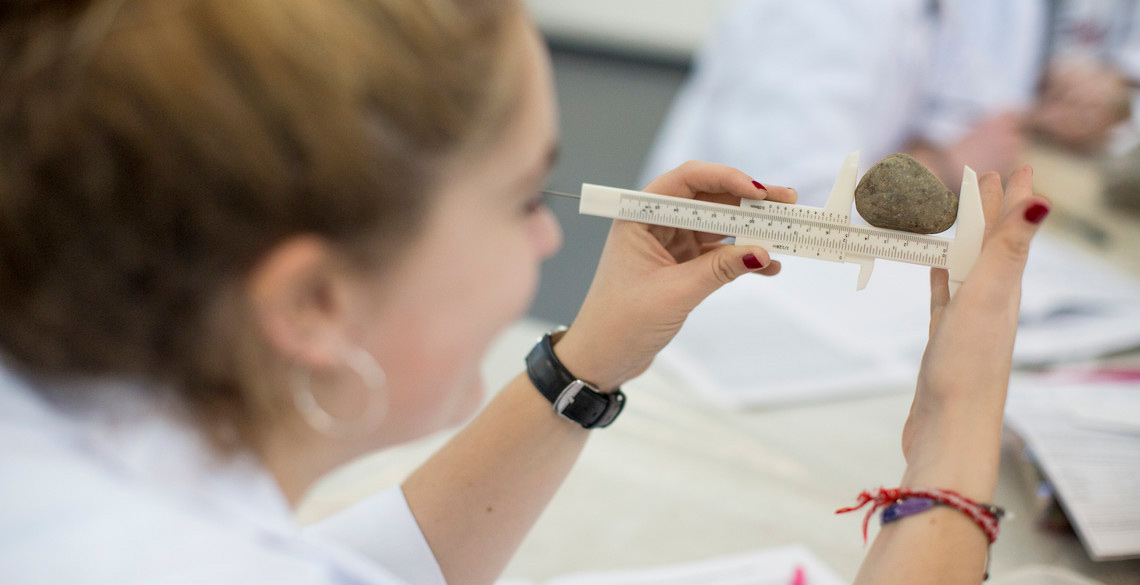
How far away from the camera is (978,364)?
24.3 inches

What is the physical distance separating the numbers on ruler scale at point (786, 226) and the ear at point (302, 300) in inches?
12.6

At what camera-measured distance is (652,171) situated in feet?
6.51

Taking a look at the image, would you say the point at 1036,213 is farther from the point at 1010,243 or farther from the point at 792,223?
the point at 792,223

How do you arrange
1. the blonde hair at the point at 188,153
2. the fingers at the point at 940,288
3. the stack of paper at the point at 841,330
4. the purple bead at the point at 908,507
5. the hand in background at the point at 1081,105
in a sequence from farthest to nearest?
the hand in background at the point at 1081,105
the stack of paper at the point at 841,330
the fingers at the point at 940,288
the purple bead at the point at 908,507
the blonde hair at the point at 188,153

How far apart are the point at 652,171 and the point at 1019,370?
1.02 m

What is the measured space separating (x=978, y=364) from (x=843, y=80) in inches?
43.9

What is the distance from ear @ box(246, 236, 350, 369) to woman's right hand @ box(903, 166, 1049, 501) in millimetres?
454

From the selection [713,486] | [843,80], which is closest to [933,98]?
[843,80]

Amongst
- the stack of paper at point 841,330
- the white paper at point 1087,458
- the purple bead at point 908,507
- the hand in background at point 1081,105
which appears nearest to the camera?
the purple bead at point 908,507

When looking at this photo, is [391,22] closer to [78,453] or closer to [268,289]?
[268,289]

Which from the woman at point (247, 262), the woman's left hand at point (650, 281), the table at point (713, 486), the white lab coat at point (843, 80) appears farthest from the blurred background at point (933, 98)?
the woman at point (247, 262)

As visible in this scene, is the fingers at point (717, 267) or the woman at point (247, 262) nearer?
the woman at point (247, 262)

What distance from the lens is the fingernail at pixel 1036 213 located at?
0.59m

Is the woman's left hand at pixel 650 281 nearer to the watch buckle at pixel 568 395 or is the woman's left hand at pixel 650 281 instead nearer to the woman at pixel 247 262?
the watch buckle at pixel 568 395
